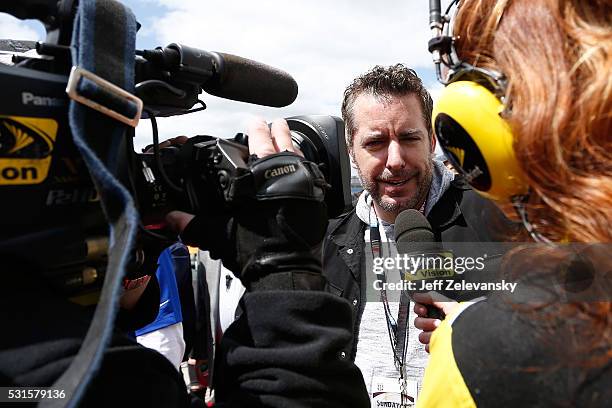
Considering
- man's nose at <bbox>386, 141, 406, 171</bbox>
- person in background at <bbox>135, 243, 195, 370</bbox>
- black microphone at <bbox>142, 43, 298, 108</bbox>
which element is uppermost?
black microphone at <bbox>142, 43, 298, 108</bbox>

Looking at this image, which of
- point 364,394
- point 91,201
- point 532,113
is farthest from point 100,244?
point 532,113

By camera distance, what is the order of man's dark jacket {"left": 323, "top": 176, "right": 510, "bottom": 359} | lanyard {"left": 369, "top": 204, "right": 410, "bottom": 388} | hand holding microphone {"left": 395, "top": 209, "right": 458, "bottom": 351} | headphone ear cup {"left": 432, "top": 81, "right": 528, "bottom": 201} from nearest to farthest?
headphone ear cup {"left": 432, "top": 81, "right": 528, "bottom": 201}, hand holding microphone {"left": 395, "top": 209, "right": 458, "bottom": 351}, lanyard {"left": 369, "top": 204, "right": 410, "bottom": 388}, man's dark jacket {"left": 323, "top": 176, "right": 510, "bottom": 359}

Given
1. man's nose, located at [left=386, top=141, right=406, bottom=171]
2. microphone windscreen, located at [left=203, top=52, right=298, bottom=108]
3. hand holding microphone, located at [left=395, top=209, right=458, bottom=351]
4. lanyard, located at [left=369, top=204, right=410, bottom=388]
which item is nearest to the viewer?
microphone windscreen, located at [left=203, top=52, right=298, bottom=108]

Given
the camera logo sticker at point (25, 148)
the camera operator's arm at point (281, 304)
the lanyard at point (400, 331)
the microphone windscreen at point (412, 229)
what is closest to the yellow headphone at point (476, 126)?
the camera operator's arm at point (281, 304)

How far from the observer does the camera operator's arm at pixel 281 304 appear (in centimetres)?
78

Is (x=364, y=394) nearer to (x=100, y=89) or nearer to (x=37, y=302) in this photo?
(x=37, y=302)

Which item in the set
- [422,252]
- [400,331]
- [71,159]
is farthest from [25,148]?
[400,331]

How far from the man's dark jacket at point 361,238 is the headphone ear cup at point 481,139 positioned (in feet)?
4.11

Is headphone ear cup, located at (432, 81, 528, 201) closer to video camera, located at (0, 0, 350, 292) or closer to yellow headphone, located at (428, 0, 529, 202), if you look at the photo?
yellow headphone, located at (428, 0, 529, 202)

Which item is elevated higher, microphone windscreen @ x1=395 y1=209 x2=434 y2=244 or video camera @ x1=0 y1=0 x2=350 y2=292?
video camera @ x1=0 y1=0 x2=350 y2=292

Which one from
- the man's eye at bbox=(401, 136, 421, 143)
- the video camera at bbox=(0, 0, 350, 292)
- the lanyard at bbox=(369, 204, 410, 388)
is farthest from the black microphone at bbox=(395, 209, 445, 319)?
the video camera at bbox=(0, 0, 350, 292)

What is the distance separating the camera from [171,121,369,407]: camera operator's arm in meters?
0.78

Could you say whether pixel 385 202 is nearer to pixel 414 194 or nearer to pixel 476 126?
pixel 414 194

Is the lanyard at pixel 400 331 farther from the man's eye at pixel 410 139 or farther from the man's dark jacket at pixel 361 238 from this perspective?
the man's eye at pixel 410 139
